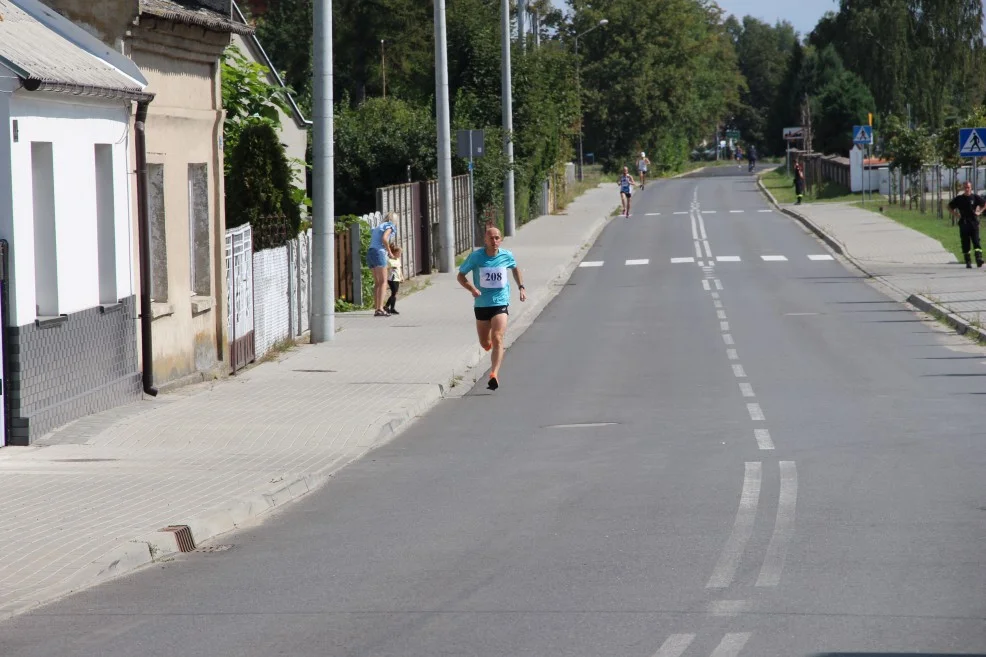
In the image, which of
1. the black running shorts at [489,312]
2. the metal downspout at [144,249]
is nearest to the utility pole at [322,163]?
the black running shorts at [489,312]

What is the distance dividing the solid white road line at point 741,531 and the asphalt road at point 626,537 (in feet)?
0.09

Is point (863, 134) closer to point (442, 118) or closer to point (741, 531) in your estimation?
point (442, 118)

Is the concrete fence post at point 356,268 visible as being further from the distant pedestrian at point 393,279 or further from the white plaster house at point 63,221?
the white plaster house at point 63,221

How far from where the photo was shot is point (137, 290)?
15453mm

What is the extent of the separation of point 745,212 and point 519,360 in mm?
40043

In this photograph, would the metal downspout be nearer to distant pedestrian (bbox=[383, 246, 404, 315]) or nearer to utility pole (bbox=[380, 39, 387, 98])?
distant pedestrian (bbox=[383, 246, 404, 315])

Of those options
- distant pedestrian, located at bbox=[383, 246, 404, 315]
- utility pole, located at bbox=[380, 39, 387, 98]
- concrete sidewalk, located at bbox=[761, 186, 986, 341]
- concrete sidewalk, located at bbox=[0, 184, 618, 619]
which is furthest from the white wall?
utility pole, located at bbox=[380, 39, 387, 98]

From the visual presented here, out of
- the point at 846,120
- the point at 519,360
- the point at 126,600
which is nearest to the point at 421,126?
the point at 519,360

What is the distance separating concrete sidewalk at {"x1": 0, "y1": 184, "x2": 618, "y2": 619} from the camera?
865 cm

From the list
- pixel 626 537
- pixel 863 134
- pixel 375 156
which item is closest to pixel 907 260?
pixel 375 156

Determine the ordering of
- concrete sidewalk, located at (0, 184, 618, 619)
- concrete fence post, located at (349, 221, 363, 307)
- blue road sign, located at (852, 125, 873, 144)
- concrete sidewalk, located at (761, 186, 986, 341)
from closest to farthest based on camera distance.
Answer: concrete sidewalk, located at (0, 184, 618, 619) < concrete sidewalk, located at (761, 186, 986, 341) < concrete fence post, located at (349, 221, 363, 307) < blue road sign, located at (852, 125, 873, 144)

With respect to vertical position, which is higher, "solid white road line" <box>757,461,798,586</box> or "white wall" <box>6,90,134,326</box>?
"white wall" <box>6,90,134,326</box>

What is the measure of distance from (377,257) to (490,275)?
26.0 ft

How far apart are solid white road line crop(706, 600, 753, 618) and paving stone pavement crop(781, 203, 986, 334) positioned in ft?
51.0
